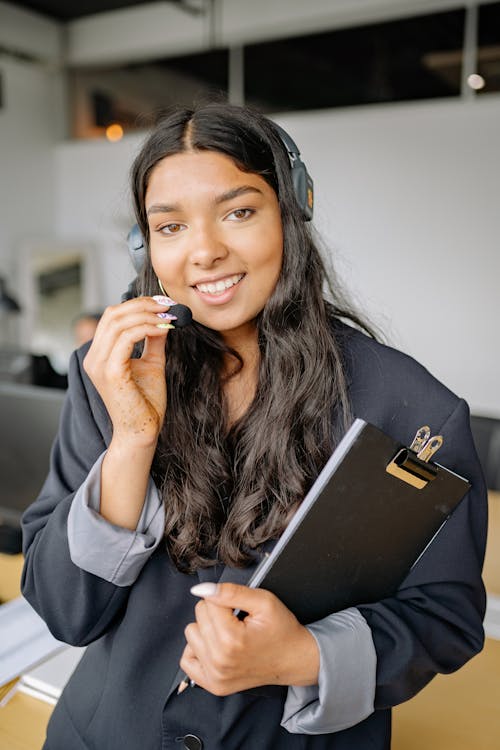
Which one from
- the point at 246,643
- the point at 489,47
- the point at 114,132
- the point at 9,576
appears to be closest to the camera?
the point at 246,643

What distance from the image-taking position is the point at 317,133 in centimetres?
532

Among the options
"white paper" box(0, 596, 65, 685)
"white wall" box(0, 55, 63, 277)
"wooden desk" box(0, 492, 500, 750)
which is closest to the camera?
"wooden desk" box(0, 492, 500, 750)

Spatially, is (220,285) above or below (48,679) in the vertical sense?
above

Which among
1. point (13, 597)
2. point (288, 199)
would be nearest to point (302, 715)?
point (288, 199)

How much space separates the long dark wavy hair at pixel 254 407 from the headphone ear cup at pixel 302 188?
0.01 m

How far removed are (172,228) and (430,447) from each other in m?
0.42

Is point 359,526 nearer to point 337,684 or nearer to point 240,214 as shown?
point 337,684

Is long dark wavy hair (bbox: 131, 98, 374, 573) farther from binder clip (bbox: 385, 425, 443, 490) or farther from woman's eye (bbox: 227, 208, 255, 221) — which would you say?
binder clip (bbox: 385, 425, 443, 490)

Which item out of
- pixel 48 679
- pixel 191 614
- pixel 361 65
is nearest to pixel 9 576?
pixel 48 679

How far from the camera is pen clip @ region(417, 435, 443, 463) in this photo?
747mm

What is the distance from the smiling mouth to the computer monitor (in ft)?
3.10

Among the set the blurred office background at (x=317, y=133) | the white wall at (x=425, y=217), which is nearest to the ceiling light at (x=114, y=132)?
the blurred office background at (x=317, y=133)

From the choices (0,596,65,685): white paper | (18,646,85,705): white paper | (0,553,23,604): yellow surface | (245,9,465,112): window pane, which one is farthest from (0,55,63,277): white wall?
(18,646,85,705): white paper

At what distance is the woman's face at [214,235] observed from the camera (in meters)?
0.83
